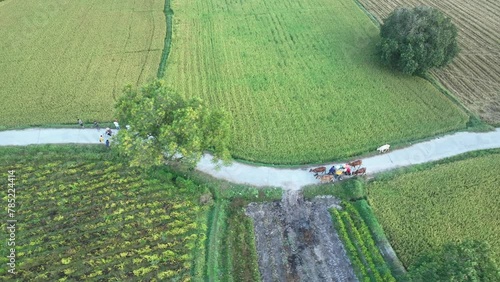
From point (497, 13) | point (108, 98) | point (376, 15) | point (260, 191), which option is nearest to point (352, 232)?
point (260, 191)

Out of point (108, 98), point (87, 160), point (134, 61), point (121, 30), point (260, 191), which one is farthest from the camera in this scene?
point (121, 30)

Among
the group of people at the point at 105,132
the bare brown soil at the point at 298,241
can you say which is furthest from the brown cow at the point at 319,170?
the group of people at the point at 105,132

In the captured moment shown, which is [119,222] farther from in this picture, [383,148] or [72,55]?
[72,55]

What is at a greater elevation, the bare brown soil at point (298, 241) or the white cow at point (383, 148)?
the white cow at point (383, 148)

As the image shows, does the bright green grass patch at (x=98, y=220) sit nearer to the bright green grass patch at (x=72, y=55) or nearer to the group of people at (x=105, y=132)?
the group of people at (x=105, y=132)

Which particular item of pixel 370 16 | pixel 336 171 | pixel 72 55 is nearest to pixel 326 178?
pixel 336 171

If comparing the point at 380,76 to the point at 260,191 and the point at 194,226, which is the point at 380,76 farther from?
the point at 194,226
